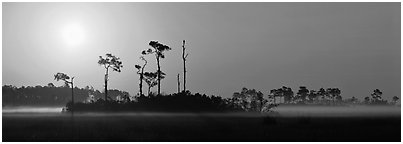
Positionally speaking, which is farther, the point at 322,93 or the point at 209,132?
the point at 322,93

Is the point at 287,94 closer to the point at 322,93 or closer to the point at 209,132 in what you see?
the point at 322,93

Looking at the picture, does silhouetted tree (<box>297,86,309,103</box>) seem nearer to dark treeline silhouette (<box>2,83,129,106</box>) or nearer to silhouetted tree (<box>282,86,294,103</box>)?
silhouetted tree (<box>282,86,294,103</box>)

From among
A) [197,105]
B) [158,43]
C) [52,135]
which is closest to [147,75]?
[158,43]

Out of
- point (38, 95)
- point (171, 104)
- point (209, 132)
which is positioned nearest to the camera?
point (209, 132)

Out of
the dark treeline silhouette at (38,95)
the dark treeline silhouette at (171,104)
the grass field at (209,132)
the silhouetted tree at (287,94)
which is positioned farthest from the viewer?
the silhouetted tree at (287,94)

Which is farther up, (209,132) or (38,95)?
(38,95)

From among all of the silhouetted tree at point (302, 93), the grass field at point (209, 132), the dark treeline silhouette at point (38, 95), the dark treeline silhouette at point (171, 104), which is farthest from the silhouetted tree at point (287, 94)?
the grass field at point (209, 132)

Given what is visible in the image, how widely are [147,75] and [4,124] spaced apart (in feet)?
87.2

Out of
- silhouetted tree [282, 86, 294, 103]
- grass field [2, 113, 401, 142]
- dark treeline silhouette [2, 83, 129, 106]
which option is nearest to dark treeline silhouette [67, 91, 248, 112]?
grass field [2, 113, 401, 142]

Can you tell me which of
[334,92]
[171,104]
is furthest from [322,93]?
[171,104]

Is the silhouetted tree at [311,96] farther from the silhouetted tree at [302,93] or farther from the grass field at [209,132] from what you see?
the grass field at [209,132]

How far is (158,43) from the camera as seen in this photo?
48.9 m

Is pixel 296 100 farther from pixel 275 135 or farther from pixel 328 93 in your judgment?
pixel 275 135

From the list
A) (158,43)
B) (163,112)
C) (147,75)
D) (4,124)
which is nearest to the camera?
(4,124)
